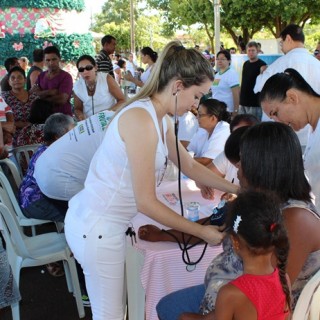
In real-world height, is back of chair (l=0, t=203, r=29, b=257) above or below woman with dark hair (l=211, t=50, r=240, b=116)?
below

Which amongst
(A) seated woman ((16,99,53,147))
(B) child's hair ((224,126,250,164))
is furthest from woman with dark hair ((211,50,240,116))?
(B) child's hair ((224,126,250,164))

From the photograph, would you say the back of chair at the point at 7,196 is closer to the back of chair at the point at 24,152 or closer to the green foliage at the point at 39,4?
the back of chair at the point at 24,152

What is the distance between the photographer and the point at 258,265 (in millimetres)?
1301

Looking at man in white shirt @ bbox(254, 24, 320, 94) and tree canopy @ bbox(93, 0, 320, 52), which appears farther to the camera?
tree canopy @ bbox(93, 0, 320, 52)

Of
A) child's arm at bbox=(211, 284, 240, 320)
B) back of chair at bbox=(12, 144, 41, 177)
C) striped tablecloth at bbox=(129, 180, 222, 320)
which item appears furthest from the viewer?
back of chair at bbox=(12, 144, 41, 177)

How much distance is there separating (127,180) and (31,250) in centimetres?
130

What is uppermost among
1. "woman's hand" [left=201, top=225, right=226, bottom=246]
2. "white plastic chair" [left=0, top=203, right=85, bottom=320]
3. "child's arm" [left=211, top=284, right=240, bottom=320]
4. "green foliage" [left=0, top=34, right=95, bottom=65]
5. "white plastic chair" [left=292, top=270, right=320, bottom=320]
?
"green foliage" [left=0, top=34, right=95, bottom=65]

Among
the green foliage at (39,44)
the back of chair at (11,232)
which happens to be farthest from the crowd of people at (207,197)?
the green foliage at (39,44)

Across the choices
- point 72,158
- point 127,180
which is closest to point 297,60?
point 72,158

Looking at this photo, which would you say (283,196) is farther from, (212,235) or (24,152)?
(24,152)

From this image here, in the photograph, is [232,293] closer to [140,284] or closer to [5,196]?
[140,284]

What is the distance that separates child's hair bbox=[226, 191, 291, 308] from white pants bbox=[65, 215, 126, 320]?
488 millimetres

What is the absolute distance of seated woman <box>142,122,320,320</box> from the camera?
1.38 m

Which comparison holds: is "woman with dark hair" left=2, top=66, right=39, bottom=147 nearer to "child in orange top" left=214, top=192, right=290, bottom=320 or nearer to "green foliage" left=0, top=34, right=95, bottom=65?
"child in orange top" left=214, top=192, right=290, bottom=320
